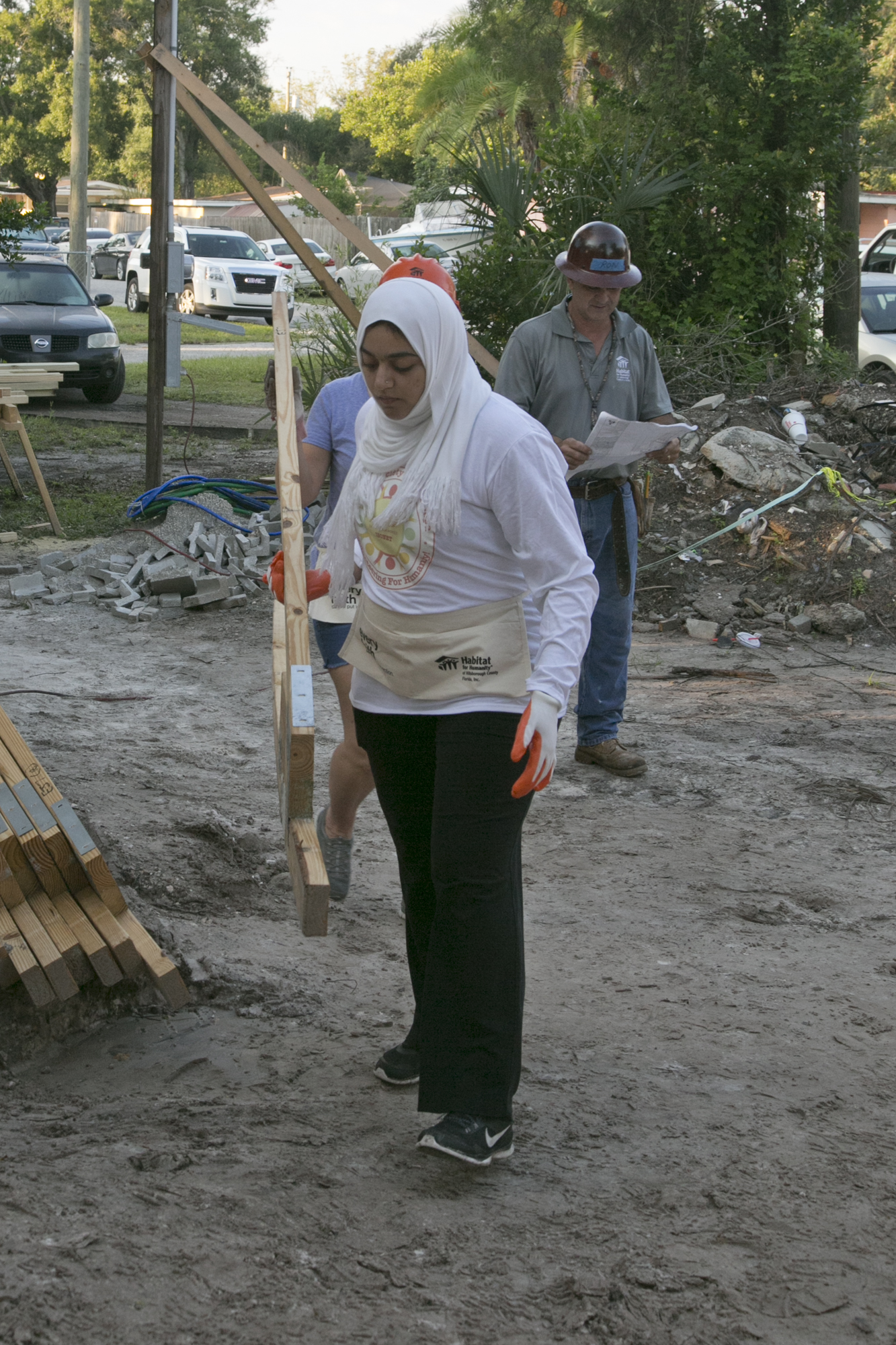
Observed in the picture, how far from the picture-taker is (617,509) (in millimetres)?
5336

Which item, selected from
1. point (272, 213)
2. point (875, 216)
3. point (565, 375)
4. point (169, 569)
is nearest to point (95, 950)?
point (565, 375)

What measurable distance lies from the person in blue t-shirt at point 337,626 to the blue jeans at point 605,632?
1.45 metres

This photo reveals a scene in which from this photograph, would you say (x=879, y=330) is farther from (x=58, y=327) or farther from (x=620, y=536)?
(x=620, y=536)

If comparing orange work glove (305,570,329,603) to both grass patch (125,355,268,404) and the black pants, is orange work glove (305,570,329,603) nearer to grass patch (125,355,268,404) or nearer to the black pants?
the black pants

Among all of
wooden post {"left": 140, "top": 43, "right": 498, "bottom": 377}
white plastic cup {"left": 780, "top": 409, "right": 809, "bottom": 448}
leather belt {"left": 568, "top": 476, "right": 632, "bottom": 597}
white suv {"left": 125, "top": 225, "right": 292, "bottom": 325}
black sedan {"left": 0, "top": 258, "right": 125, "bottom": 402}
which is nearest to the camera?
leather belt {"left": 568, "top": 476, "right": 632, "bottom": 597}

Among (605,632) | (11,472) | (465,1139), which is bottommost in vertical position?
(465,1139)

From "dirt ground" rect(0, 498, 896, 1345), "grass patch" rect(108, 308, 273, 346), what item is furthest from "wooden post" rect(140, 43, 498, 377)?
"grass patch" rect(108, 308, 273, 346)

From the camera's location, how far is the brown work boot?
18.6 feet

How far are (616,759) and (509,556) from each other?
3094 millimetres

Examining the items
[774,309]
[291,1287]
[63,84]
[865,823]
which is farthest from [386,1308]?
[63,84]

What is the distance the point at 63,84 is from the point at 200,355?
31.3 meters

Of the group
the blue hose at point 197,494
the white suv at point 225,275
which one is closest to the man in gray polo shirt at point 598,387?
the blue hose at point 197,494

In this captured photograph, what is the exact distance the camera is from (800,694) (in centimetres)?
704

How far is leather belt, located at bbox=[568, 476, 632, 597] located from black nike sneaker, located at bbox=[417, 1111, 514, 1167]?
2993mm
